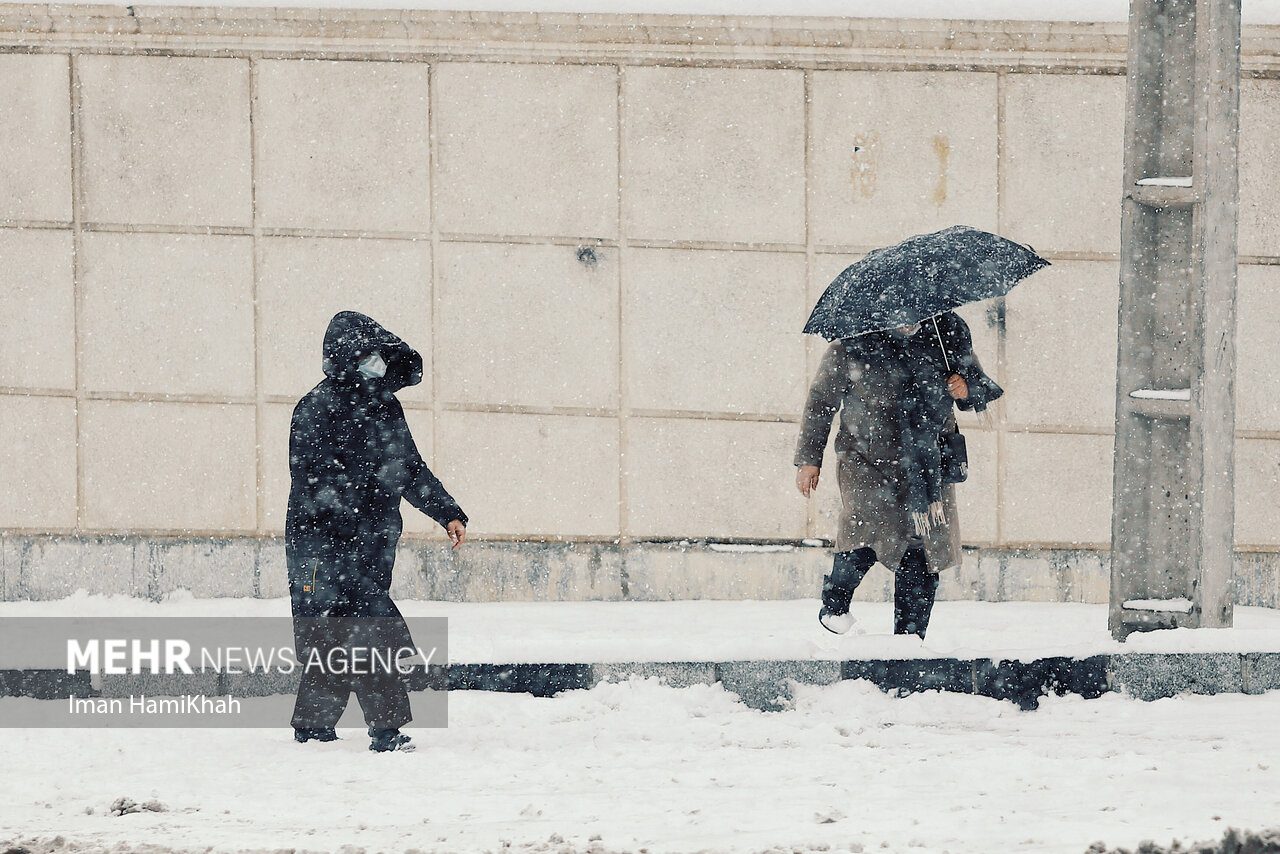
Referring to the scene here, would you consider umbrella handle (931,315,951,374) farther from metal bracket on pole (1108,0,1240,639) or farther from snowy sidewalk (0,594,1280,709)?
snowy sidewalk (0,594,1280,709)

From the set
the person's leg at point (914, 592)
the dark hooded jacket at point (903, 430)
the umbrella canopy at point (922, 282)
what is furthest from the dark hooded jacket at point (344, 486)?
the person's leg at point (914, 592)

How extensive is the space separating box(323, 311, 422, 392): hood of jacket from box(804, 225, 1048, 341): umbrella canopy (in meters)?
1.83

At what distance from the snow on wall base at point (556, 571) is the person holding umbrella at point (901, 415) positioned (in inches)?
78.4

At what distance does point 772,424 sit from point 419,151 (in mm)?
2735

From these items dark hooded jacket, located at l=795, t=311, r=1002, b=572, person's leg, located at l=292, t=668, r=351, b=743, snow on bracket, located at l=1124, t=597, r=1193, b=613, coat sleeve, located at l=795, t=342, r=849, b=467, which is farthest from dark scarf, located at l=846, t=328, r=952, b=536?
person's leg, located at l=292, t=668, r=351, b=743

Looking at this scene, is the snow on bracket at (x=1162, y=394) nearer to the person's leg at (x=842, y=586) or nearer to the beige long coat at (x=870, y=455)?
the beige long coat at (x=870, y=455)

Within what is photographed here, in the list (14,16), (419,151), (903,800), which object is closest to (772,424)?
(419,151)

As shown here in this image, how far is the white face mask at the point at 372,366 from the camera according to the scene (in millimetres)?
5148

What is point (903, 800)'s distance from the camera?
4.28m

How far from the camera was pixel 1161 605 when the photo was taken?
249 inches

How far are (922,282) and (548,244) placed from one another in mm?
3000

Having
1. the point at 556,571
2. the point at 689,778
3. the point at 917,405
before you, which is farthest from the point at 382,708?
the point at 556,571

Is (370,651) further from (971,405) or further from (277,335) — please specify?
(277,335)

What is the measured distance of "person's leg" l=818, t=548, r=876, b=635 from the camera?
20.8ft
